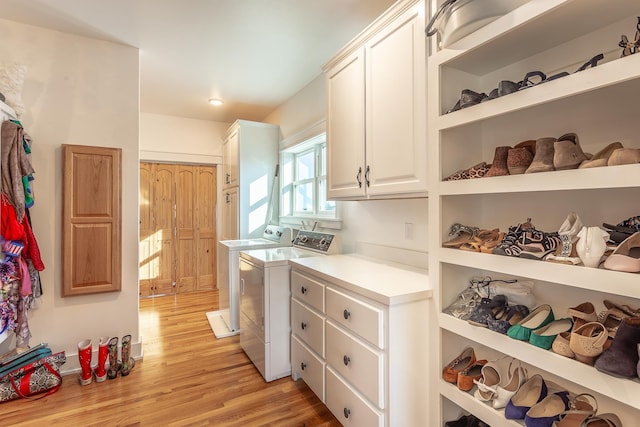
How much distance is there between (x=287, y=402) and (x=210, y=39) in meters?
2.76

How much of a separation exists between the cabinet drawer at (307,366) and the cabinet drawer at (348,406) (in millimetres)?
85

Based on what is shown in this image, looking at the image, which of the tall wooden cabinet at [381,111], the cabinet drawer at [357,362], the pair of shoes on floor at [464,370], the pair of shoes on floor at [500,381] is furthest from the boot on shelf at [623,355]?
the tall wooden cabinet at [381,111]

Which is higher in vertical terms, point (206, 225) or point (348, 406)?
point (206, 225)

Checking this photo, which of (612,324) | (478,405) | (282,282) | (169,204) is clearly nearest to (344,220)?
(282,282)

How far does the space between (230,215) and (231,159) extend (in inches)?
30.0

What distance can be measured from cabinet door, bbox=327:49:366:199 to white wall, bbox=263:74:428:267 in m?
0.33

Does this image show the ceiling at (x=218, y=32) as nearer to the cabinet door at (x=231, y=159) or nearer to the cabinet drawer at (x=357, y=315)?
the cabinet door at (x=231, y=159)

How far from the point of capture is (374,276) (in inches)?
68.8

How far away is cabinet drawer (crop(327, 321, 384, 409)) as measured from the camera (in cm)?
142

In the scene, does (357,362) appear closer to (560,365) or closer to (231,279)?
(560,365)

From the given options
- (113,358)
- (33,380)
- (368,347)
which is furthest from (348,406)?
(33,380)

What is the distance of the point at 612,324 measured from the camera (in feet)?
3.30

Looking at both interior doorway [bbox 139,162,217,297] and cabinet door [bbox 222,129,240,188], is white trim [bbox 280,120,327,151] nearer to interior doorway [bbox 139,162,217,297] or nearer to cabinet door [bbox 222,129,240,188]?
cabinet door [bbox 222,129,240,188]

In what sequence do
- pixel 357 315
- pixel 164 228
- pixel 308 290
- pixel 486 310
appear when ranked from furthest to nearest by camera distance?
pixel 164 228, pixel 308 290, pixel 357 315, pixel 486 310
